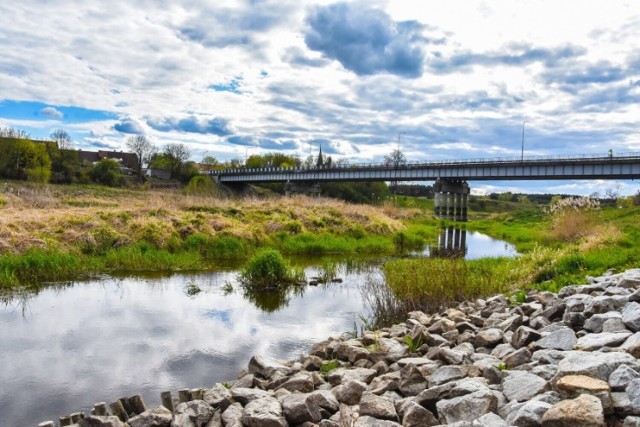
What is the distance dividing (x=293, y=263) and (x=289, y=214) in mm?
12129

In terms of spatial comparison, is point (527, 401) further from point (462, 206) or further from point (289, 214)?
point (462, 206)

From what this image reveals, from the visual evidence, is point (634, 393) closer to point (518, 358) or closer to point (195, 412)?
point (518, 358)

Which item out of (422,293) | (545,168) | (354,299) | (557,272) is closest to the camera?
(422,293)

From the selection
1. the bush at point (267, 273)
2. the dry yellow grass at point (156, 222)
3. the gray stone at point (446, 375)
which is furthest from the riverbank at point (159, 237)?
the gray stone at point (446, 375)

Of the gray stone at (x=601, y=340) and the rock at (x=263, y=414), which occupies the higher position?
the gray stone at (x=601, y=340)

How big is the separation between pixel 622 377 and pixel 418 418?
2.24 metres

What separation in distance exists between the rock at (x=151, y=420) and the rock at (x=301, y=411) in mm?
1519

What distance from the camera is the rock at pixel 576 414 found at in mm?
5254

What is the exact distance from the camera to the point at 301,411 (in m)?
6.99

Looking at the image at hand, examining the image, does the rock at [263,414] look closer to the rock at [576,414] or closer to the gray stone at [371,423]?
the gray stone at [371,423]

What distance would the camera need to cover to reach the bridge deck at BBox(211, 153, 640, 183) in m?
66.1

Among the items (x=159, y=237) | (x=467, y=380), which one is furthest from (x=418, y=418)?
(x=159, y=237)

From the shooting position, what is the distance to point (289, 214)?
3878 centimetres

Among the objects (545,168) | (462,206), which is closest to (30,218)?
(545,168)
